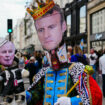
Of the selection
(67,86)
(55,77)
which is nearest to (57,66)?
(55,77)

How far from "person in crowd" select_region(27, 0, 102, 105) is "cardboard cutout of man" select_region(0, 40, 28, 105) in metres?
0.38

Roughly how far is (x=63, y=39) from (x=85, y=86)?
57 centimetres

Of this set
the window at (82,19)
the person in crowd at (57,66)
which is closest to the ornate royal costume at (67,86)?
the person in crowd at (57,66)

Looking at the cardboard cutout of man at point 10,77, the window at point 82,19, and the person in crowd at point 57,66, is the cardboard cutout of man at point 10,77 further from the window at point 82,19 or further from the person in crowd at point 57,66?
the window at point 82,19

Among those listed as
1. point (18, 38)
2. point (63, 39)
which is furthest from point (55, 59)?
point (18, 38)

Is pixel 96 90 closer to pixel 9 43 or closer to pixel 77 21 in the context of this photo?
pixel 9 43

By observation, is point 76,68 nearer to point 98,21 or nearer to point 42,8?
point 42,8

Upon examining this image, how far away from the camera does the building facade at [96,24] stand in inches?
823

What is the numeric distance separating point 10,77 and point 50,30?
876 millimetres

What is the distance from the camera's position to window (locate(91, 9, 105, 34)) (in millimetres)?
20939

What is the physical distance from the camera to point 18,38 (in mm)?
95188

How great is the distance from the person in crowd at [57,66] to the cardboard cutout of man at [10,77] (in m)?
0.38

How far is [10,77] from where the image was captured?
118 inches

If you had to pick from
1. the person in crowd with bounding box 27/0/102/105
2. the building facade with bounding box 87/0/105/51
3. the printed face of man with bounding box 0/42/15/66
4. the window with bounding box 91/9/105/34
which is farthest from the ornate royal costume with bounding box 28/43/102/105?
the window with bounding box 91/9/105/34
